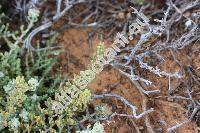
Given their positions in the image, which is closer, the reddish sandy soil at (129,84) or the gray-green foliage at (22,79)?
the gray-green foliage at (22,79)

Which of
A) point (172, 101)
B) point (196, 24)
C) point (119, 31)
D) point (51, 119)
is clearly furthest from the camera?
point (119, 31)

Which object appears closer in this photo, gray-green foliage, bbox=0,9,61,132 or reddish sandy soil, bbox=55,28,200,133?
gray-green foliage, bbox=0,9,61,132

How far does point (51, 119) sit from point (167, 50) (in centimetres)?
75

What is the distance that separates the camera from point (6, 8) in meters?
2.60

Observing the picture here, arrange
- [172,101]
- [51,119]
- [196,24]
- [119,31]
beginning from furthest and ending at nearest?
1. [119,31]
2. [196,24]
3. [172,101]
4. [51,119]

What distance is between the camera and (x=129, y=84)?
2285 millimetres

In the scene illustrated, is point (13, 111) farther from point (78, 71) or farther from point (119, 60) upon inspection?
point (119, 60)

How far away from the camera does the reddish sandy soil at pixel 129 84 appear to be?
7.00 ft

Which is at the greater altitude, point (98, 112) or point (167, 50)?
point (167, 50)

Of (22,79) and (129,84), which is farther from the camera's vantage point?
(129,84)

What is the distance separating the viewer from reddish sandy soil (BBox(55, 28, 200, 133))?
2135mm

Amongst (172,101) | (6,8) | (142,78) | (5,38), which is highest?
(6,8)

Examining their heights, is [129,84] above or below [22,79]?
below

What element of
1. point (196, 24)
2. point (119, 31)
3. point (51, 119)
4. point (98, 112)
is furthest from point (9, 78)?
point (196, 24)
